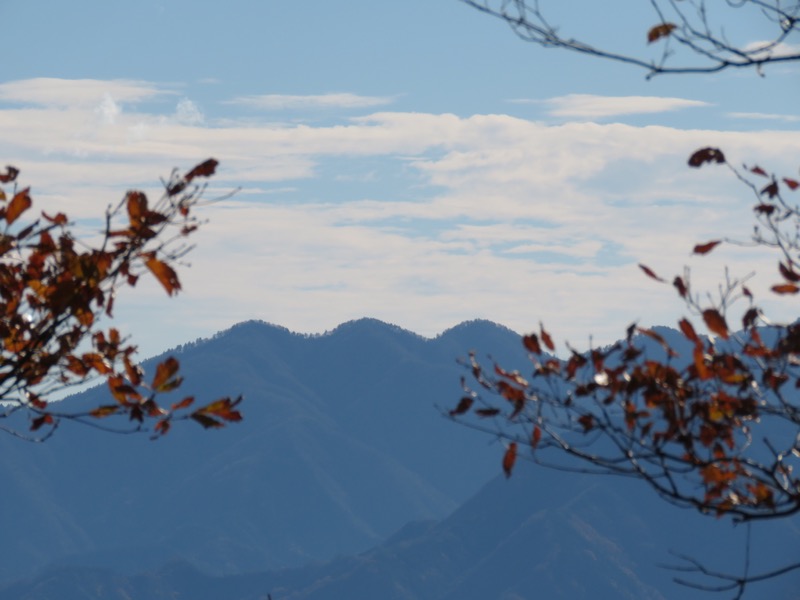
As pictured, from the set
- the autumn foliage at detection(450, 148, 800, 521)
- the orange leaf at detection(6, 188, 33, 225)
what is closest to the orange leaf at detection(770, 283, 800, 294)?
the autumn foliage at detection(450, 148, 800, 521)

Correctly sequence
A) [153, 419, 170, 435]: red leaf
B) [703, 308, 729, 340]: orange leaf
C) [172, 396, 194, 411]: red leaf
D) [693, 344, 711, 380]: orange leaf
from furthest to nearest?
[153, 419, 170, 435]: red leaf, [172, 396, 194, 411]: red leaf, [693, 344, 711, 380]: orange leaf, [703, 308, 729, 340]: orange leaf

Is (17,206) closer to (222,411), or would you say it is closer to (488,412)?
(222,411)

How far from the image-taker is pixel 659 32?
300 inches

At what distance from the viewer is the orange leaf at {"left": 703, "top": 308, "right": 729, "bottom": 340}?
7.28 metres

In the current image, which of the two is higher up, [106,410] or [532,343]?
[532,343]

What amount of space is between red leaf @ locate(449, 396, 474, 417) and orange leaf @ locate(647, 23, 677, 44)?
2544 mm

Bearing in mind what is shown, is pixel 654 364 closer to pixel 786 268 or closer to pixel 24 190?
pixel 786 268

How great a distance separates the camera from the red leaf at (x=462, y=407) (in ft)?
26.7

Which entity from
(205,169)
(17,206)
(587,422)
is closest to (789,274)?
(587,422)

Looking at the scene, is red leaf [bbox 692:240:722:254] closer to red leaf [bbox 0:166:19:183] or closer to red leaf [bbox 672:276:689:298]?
red leaf [bbox 672:276:689:298]

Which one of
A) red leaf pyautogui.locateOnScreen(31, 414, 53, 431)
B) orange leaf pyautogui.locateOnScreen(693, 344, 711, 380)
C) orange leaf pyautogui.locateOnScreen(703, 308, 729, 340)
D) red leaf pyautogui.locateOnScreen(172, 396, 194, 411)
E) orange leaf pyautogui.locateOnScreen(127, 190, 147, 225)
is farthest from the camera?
red leaf pyautogui.locateOnScreen(31, 414, 53, 431)

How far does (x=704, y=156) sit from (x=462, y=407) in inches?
88.9

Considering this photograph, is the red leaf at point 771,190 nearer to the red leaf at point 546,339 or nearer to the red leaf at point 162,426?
the red leaf at point 546,339

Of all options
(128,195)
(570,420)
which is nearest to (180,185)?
(128,195)
